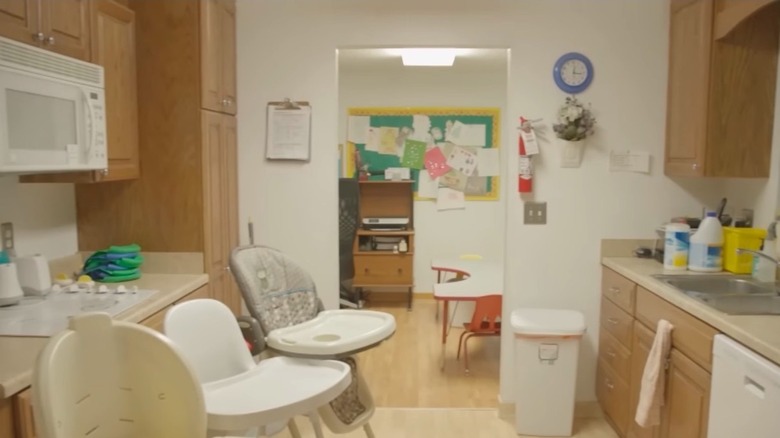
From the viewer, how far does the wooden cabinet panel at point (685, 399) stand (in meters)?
2.06

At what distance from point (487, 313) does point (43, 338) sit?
8.65ft

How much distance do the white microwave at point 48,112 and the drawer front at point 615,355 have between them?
252cm

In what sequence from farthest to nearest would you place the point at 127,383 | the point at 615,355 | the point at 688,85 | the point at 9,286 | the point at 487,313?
the point at 487,313, the point at 615,355, the point at 688,85, the point at 9,286, the point at 127,383

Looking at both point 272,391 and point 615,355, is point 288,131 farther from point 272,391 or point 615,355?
point 615,355

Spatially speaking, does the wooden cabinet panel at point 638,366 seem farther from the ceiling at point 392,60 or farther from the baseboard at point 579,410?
the ceiling at point 392,60

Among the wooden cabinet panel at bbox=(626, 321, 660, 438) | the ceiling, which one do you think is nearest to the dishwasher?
the wooden cabinet panel at bbox=(626, 321, 660, 438)

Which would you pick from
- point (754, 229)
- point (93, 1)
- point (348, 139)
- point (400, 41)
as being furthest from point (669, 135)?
point (348, 139)

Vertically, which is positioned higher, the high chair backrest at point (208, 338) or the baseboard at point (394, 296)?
the high chair backrest at point (208, 338)

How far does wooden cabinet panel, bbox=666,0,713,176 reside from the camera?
2.64 m

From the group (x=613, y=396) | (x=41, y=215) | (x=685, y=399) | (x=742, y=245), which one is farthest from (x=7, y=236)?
(x=742, y=245)

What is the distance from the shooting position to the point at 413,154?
18.4ft

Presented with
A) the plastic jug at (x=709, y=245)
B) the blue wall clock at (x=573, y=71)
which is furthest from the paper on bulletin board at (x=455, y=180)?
the plastic jug at (x=709, y=245)

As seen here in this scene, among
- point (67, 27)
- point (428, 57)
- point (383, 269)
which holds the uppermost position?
point (428, 57)

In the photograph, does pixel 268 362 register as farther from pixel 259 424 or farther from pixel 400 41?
pixel 400 41
